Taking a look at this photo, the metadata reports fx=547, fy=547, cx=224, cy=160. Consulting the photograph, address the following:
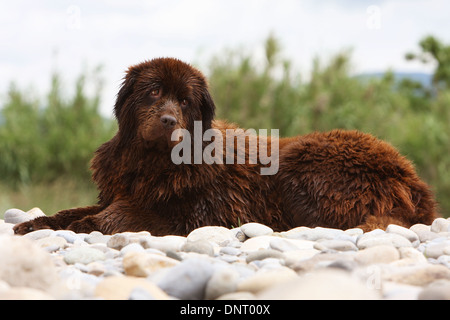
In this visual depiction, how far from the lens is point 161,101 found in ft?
14.2

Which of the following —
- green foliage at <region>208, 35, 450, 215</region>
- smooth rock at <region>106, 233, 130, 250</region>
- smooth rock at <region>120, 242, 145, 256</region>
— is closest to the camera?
smooth rock at <region>120, 242, 145, 256</region>

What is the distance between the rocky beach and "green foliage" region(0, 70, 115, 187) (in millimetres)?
5655

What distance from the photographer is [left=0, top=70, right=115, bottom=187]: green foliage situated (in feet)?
30.4

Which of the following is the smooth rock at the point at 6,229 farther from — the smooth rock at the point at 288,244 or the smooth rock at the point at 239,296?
the smooth rock at the point at 239,296

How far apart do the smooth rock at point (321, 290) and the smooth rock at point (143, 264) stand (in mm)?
753

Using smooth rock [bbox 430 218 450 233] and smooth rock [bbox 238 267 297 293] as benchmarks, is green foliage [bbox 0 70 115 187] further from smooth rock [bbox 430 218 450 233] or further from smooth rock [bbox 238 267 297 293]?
smooth rock [bbox 238 267 297 293]

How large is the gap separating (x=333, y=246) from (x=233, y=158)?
1.56 metres

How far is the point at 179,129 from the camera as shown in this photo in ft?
13.9

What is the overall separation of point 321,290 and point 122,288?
913 millimetres

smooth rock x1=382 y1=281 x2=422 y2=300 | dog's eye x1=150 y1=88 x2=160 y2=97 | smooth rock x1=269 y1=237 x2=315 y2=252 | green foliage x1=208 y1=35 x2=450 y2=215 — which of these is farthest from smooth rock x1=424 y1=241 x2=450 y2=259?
green foliage x1=208 y1=35 x2=450 y2=215

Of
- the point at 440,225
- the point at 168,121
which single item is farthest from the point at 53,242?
the point at 440,225

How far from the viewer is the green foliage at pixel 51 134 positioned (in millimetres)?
9266

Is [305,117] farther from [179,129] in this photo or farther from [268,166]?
[179,129]

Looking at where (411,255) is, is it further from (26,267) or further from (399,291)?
→ (26,267)
